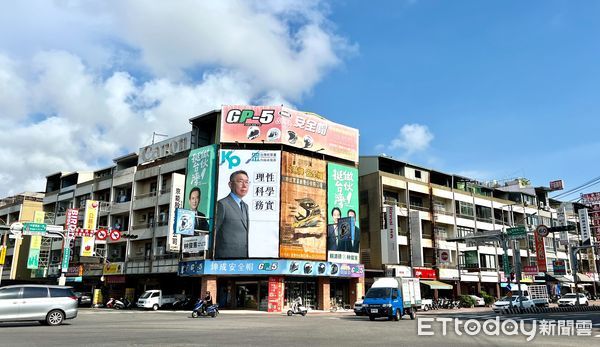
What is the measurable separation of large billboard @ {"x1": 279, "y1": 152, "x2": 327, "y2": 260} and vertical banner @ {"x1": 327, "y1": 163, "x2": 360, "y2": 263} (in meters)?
0.57

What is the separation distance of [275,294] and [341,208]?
9.95 metres

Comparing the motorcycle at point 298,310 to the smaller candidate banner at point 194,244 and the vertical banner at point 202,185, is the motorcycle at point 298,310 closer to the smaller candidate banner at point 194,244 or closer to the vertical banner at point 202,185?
the smaller candidate banner at point 194,244

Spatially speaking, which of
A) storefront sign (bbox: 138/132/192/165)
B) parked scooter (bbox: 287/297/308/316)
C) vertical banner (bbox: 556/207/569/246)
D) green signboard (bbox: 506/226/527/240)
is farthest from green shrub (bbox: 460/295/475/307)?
storefront sign (bbox: 138/132/192/165)

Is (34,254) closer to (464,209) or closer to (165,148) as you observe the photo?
(165,148)

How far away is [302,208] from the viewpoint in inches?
1634

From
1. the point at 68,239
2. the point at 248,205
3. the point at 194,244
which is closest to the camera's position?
the point at 68,239

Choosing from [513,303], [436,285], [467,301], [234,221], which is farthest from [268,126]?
[467,301]

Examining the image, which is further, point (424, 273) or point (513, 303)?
point (424, 273)

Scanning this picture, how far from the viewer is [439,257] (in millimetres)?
51531

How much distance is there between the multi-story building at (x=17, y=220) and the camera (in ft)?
196

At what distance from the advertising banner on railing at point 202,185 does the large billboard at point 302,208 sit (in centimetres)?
602

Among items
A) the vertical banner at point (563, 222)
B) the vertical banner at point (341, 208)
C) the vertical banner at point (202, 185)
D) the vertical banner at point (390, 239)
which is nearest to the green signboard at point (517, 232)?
the vertical banner at point (390, 239)

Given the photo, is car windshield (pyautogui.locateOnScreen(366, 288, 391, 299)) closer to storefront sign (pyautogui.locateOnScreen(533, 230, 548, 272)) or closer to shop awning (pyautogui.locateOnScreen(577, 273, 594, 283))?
storefront sign (pyautogui.locateOnScreen(533, 230, 548, 272))

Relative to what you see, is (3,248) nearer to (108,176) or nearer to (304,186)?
(108,176)
